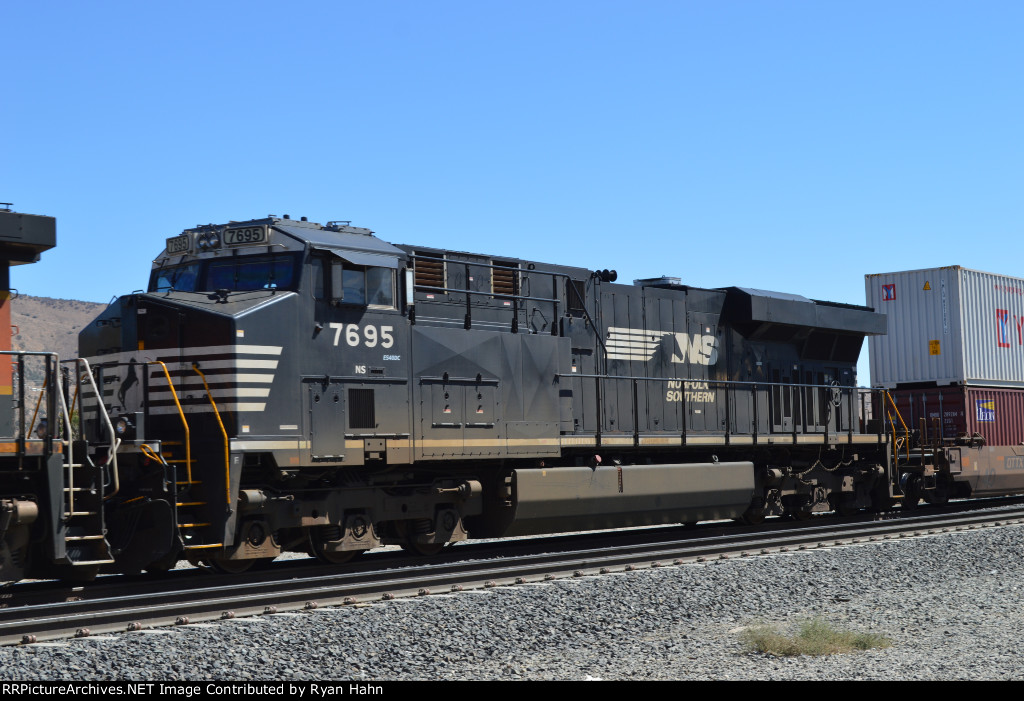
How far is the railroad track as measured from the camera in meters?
8.61

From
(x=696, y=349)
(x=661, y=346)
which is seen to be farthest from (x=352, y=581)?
(x=696, y=349)

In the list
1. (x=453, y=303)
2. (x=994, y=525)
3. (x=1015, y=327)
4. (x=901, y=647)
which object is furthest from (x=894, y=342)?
(x=901, y=647)

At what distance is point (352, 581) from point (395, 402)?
2349 millimetres

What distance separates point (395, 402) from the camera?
1258 cm

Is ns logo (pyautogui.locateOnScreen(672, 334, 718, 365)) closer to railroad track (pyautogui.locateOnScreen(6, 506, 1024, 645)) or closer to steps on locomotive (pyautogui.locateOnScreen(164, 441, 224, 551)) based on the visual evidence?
railroad track (pyautogui.locateOnScreen(6, 506, 1024, 645))

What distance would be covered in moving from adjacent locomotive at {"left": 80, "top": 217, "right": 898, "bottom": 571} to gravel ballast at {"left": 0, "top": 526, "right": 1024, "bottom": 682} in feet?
8.25

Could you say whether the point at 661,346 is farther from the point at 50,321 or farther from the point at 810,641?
the point at 50,321

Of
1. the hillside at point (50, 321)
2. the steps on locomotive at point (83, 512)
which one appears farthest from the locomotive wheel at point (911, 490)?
the hillside at point (50, 321)

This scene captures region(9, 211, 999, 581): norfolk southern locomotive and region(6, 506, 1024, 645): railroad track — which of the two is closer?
region(6, 506, 1024, 645): railroad track

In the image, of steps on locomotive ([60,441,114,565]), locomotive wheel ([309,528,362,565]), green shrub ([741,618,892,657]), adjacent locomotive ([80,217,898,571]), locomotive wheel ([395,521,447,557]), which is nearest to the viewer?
green shrub ([741,618,892,657])

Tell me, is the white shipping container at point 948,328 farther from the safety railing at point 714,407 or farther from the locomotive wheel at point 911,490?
the safety railing at point 714,407

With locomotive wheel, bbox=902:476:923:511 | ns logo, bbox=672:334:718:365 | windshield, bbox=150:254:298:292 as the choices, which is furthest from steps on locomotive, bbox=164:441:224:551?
locomotive wheel, bbox=902:476:923:511

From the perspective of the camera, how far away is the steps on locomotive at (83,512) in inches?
387

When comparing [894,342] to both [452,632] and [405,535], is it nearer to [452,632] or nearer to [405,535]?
[405,535]
